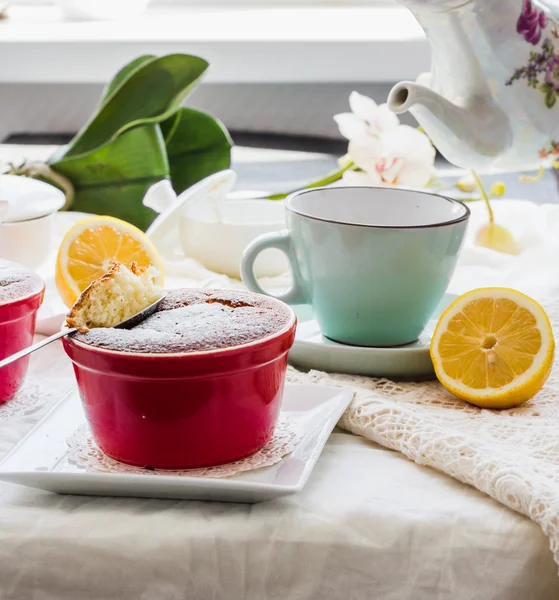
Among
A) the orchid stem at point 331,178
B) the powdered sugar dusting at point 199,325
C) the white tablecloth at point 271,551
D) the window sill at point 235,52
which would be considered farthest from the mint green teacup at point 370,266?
the window sill at point 235,52

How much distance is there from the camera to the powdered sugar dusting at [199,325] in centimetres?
51

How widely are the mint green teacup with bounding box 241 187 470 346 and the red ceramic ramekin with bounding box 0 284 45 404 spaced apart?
0.61 feet

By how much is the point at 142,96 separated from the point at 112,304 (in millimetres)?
653

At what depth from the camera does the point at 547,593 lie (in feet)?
1.62

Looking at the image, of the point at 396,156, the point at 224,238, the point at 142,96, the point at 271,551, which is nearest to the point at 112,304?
the point at 271,551

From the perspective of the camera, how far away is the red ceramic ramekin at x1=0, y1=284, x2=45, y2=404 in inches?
24.1

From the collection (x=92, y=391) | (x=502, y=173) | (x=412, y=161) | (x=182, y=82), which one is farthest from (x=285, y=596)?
(x=502, y=173)

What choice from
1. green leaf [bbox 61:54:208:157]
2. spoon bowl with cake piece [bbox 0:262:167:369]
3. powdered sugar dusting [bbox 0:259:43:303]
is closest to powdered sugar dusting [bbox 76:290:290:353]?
spoon bowl with cake piece [bbox 0:262:167:369]

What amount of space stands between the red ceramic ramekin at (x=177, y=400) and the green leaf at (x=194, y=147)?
2.41ft

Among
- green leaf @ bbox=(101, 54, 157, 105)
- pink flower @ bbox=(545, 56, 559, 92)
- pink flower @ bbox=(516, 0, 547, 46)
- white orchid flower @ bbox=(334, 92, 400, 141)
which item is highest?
pink flower @ bbox=(516, 0, 547, 46)

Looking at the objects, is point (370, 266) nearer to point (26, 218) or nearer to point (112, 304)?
point (112, 304)

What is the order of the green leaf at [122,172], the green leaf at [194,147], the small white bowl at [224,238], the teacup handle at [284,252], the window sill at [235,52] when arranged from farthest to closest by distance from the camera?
the window sill at [235,52], the green leaf at [194,147], the green leaf at [122,172], the small white bowl at [224,238], the teacup handle at [284,252]

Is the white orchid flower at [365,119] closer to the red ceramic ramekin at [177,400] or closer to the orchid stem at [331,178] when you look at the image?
the orchid stem at [331,178]

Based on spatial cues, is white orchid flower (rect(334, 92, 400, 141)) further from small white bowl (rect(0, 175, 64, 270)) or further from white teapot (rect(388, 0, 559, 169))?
small white bowl (rect(0, 175, 64, 270))
